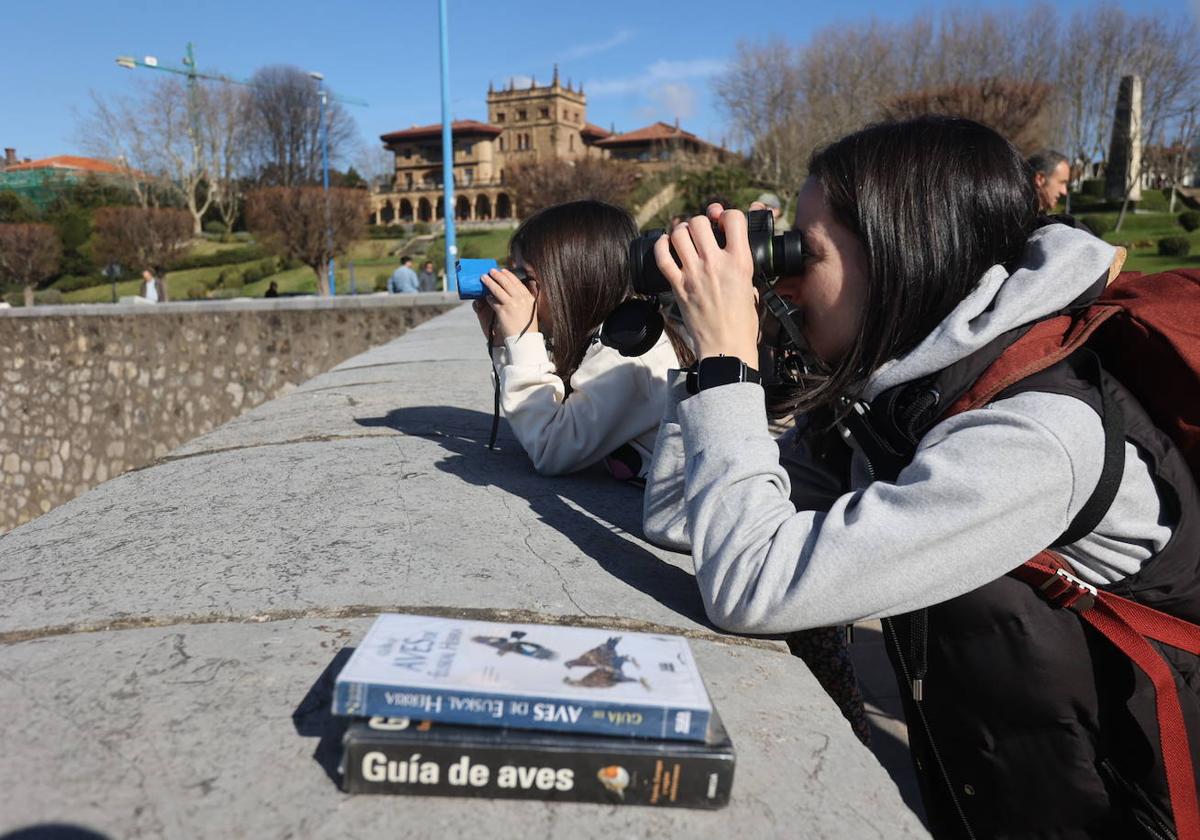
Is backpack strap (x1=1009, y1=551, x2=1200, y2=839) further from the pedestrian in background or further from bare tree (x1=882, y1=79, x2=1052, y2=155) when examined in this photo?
bare tree (x1=882, y1=79, x2=1052, y2=155)

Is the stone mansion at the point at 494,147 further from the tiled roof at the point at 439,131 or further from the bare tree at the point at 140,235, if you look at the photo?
the bare tree at the point at 140,235

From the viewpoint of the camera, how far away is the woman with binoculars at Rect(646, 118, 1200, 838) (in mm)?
1258

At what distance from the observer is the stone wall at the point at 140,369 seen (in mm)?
9414

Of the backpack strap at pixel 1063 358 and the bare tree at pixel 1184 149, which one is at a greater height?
the bare tree at pixel 1184 149

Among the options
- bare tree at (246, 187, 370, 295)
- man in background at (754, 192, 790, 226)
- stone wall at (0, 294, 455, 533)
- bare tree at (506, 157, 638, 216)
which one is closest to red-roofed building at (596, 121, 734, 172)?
bare tree at (506, 157, 638, 216)

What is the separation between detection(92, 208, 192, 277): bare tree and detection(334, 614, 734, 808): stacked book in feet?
112

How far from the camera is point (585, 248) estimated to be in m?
2.51

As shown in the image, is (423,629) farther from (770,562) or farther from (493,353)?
(493,353)

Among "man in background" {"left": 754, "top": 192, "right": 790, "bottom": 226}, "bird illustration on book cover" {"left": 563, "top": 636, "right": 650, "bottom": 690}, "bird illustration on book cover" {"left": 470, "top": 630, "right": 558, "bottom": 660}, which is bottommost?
"bird illustration on book cover" {"left": 563, "top": 636, "right": 650, "bottom": 690}

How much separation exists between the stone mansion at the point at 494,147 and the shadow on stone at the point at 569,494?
66827 mm

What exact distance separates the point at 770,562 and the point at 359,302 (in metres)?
8.60

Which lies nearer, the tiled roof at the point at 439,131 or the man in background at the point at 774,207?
the man in background at the point at 774,207

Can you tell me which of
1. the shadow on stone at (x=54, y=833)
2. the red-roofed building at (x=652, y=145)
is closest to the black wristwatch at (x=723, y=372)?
the shadow on stone at (x=54, y=833)

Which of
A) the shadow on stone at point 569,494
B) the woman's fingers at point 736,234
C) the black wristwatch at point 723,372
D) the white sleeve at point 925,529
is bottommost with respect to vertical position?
the shadow on stone at point 569,494
